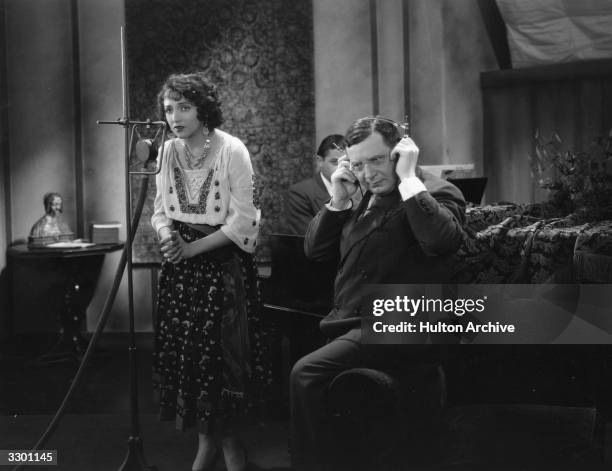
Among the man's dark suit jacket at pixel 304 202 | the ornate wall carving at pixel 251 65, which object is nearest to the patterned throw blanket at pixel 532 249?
the man's dark suit jacket at pixel 304 202

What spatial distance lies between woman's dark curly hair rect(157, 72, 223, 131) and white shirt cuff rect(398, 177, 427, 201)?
816 mm

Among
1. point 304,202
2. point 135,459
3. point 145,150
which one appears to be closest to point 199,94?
point 145,150

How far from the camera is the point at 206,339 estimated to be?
2320mm

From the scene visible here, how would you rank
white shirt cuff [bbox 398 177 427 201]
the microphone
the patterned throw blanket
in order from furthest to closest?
the microphone
the patterned throw blanket
white shirt cuff [bbox 398 177 427 201]

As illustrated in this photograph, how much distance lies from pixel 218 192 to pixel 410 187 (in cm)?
77

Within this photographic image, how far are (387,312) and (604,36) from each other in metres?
2.39

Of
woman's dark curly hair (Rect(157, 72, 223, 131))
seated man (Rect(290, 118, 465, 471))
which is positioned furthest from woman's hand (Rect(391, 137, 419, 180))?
woman's dark curly hair (Rect(157, 72, 223, 131))

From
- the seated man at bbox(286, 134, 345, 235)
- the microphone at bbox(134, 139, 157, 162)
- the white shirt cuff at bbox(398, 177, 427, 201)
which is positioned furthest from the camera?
the seated man at bbox(286, 134, 345, 235)

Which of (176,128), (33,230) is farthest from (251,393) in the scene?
(33,230)

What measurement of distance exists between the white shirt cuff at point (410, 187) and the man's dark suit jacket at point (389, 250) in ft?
0.05

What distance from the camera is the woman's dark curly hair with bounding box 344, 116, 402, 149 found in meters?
1.85

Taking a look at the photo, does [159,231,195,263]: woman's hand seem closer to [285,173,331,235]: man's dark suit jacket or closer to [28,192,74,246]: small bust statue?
[285,173,331,235]: man's dark suit jacket

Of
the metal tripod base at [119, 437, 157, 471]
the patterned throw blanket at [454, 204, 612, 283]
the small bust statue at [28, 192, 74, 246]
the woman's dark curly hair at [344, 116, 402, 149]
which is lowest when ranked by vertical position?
the metal tripod base at [119, 437, 157, 471]

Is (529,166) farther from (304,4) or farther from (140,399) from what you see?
(140,399)
